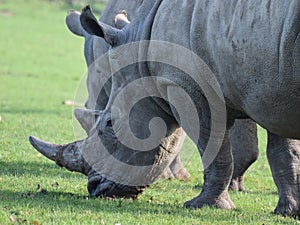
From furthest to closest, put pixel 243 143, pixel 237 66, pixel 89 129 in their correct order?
pixel 243 143, pixel 89 129, pixel 237 66

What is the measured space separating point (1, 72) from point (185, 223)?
18165mm

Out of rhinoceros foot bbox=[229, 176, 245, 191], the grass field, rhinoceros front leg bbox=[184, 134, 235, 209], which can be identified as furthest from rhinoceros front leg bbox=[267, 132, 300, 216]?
rhinoceros foot bbox=[229, 176, 245, 191]

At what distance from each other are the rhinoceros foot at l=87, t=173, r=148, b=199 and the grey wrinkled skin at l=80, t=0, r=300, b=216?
1.36ft

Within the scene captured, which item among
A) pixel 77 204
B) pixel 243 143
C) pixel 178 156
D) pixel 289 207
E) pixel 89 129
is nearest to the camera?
pixel 77 204

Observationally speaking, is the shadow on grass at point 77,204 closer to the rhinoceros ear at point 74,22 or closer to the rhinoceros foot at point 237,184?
the rhinoceros foot at point 237,184

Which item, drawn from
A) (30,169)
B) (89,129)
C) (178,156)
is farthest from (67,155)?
(178,156)

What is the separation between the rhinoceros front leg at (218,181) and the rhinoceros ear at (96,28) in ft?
4.41

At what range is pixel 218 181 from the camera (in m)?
7.70

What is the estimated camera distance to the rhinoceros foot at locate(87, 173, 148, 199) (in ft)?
25.8

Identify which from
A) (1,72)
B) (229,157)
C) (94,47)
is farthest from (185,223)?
(1,72)

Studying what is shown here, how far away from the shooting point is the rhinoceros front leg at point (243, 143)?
8.84 metres

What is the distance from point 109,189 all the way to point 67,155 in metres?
0.60

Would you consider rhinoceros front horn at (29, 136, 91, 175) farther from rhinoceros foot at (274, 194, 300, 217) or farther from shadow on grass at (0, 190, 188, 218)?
rhinoceros foot at (274, 194, 300, 217)

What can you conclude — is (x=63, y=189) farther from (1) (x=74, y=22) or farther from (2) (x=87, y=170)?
(1) (x=74, y=22)
